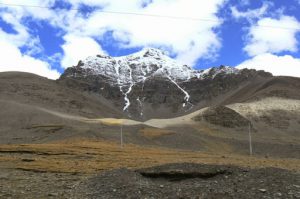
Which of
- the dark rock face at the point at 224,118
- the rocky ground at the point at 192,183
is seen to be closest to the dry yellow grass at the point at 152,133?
the dark rock face at the point at 224,118

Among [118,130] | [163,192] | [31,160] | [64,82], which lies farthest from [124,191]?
[64,82]

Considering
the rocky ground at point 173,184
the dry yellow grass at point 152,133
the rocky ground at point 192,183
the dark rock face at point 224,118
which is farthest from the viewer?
the dark rock face at point 224,118

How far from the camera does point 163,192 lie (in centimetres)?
1566

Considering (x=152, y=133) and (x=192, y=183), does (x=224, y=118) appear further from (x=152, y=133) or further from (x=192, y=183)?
(x=192, y=183)

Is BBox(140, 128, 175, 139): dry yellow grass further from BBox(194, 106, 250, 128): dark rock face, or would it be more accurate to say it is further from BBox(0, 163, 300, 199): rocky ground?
BBox(0, 163, 300, 199): rocky ground

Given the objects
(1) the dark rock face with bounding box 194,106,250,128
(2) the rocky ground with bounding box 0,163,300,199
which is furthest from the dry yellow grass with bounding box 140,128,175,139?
(2) the rocky ground with bounding box 0,163,300,199

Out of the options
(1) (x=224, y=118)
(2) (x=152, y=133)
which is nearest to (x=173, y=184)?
(2) (x=152, y=133)

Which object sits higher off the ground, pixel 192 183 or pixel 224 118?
pixel 224 118

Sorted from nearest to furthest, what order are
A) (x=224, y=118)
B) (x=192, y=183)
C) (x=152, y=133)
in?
(x=192, y=183), (x=152, y=133), (x=224, y=118)

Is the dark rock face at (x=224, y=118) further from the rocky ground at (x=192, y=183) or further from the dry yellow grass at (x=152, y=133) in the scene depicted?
the rocky ground at (x=192, y=183)

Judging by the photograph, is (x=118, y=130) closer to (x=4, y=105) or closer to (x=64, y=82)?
(x=4, y=105)

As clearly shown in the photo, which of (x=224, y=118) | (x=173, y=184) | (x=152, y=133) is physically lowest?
(x=173, y=184)

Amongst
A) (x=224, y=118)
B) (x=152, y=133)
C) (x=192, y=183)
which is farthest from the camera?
(x=224, y=118)

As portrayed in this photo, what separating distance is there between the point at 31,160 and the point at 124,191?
1320cm
